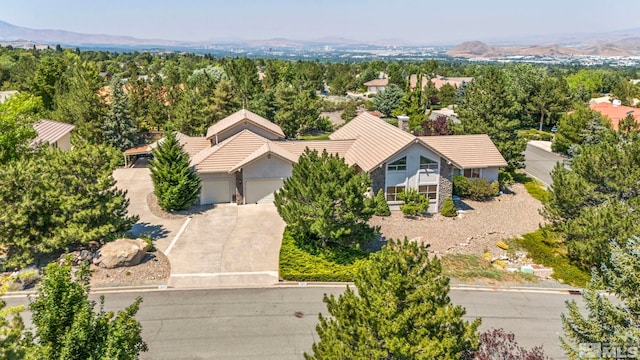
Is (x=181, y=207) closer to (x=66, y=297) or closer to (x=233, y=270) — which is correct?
(x=233, y=270)

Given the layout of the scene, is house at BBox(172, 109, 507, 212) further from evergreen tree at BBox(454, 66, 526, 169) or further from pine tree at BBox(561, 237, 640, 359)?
pine tree at BBox(561, 237, 640, 359)

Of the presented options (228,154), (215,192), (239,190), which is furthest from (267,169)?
(215,192)

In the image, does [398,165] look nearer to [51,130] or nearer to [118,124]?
[118,124]

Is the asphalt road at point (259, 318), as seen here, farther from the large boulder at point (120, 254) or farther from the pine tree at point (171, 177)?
the pine tree at point (171, 177)

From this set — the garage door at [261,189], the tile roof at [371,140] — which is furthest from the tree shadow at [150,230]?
the tile roof at [371,140]

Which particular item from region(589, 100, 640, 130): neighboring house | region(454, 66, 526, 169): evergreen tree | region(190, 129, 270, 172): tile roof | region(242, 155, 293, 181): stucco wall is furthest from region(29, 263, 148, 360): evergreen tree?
region(589, 100, 640, 130): neighboring house

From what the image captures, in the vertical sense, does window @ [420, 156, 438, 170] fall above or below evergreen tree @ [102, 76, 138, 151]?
below

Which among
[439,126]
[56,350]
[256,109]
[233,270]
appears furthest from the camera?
[256,109]

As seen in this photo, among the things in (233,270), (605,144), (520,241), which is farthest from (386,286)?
(605,144)
